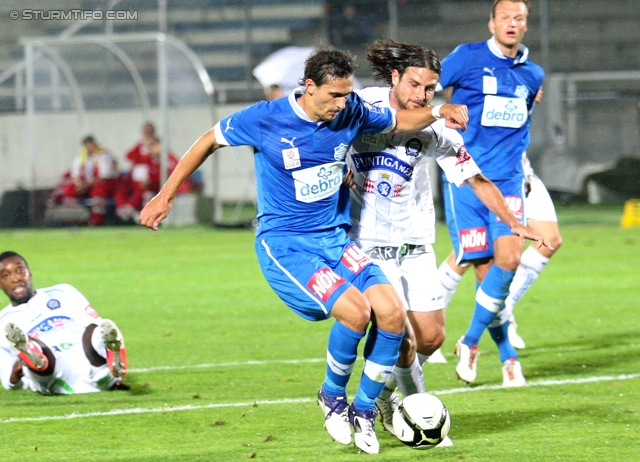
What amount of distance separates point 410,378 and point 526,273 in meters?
2.77

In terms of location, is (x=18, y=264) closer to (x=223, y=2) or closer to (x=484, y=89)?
(x=484, y=89)

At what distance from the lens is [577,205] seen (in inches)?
854

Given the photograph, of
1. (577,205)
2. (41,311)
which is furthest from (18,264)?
(577,205)

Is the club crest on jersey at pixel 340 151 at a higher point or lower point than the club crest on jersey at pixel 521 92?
lower

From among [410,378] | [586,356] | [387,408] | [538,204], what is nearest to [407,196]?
[410,378]

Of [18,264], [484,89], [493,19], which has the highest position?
[493,19]

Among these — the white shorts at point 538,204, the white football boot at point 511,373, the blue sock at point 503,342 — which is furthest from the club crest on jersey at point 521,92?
the white football boot at point 511,373

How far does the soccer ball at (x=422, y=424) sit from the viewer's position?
16.3ft

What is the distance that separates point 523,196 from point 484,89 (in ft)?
2.45

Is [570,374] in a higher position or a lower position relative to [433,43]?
lower

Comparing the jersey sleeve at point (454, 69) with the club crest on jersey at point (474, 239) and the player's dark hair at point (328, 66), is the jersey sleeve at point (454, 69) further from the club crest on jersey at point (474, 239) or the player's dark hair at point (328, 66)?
the player's dark hair at point (328, 66)

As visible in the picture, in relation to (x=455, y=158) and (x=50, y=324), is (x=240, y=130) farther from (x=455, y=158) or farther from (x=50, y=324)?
(x=50, y=324)

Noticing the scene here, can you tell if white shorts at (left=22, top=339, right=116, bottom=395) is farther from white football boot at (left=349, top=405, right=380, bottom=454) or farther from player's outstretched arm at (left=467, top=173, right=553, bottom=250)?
player's outstretched arm at (left=467, top=173, right=553, bottom=250)

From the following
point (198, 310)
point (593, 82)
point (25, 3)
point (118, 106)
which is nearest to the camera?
point (198, 310)
